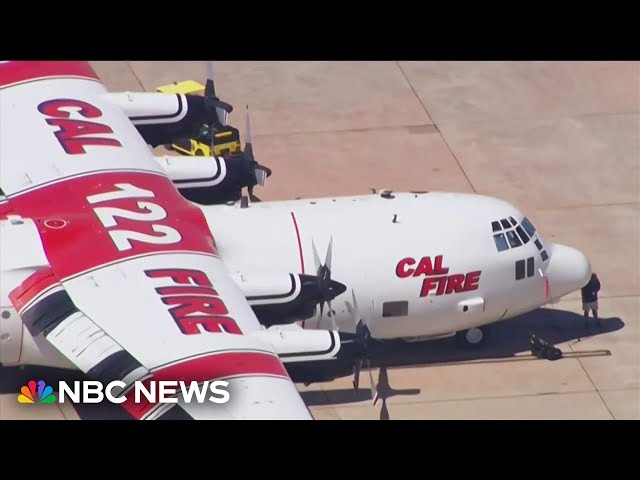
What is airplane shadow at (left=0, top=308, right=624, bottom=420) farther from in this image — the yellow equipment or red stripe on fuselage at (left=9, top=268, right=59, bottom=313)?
the yellow equipment

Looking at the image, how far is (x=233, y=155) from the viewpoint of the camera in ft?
150

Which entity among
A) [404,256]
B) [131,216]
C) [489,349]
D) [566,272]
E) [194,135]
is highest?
[131,216]

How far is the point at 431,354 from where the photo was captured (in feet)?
132

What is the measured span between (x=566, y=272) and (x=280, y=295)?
837cm

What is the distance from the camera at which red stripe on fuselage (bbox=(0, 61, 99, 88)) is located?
4072 cm

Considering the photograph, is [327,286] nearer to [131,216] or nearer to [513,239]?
[131,216]

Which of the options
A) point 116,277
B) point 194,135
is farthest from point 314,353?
point 194,135

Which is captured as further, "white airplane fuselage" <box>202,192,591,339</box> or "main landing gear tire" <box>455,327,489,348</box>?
"main landing gear tire" <box>455,327,489,348</box>

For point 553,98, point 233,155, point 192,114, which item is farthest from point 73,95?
point 553,98

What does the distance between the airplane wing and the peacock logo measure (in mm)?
3254

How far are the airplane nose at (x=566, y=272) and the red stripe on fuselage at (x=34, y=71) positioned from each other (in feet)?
40.6

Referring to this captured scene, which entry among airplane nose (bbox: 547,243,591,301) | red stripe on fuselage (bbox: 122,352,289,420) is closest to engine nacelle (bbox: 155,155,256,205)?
airplane nose (bbox: 547,243,591,301)

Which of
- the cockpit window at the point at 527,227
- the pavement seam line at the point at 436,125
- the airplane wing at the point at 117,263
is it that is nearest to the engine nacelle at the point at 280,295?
the airplane wing at the point at 117,263

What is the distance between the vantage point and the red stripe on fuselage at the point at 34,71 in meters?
40.7
